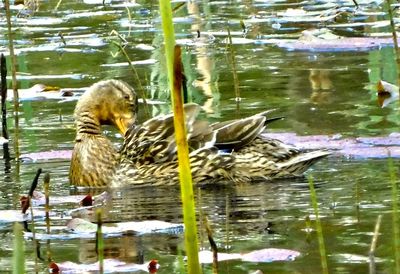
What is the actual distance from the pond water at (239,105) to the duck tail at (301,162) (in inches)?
3.5

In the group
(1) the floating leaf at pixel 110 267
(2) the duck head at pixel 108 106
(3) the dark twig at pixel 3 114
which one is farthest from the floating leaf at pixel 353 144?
(1) the floating leaf at pixel 110 267

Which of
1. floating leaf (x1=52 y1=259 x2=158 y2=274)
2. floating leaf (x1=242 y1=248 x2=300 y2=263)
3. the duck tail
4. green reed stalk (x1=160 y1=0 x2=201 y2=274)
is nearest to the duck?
the duck tail

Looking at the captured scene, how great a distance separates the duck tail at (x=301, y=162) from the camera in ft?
26.8

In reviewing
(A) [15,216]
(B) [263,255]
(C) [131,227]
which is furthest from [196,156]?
(B) [263,255]

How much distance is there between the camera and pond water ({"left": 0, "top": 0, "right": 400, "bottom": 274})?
5.79 m

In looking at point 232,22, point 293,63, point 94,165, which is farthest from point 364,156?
point 232,22

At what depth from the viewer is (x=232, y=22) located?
15164 millimetres

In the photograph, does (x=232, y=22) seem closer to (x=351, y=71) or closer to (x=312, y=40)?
(x=312, y=40)

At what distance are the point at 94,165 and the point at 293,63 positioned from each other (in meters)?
3.66

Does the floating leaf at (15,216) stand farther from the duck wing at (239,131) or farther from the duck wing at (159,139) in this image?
the duck wing at (239,131)

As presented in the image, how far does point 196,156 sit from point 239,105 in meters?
1.66

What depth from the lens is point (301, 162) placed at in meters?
8.27

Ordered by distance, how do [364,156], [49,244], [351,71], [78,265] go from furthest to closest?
1. [351,71]
2. [364,156]
3. [49,244]
4. [78,265]

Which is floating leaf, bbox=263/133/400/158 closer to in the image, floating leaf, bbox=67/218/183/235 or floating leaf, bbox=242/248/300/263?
floating leaf, bbox=67/218/183/235
